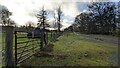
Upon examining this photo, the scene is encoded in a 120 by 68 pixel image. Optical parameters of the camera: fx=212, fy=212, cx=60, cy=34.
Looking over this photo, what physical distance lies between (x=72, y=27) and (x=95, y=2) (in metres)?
29.8

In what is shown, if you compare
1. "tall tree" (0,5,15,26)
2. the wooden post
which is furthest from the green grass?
"tall tree" (0,5,15,26)

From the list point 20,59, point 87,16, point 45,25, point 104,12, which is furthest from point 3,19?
point 20,59

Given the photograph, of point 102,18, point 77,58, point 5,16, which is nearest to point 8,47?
point 77,58

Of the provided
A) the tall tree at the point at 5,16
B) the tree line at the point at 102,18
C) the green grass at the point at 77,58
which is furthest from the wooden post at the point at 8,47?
the tall tree at the point at 5,16

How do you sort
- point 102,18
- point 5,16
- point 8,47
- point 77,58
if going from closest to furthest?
point 8,47, point 77,58, point 102,18, point 5,16

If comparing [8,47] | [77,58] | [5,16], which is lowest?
[77,58]

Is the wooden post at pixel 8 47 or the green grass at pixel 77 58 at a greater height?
the wooden post at pixel 8 47

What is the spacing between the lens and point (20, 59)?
8.12 meters

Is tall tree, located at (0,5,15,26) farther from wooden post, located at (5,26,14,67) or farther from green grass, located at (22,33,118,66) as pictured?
wooden post, located at (5,26,14,67)

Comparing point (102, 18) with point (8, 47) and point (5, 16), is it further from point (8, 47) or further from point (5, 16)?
point (8, 47)

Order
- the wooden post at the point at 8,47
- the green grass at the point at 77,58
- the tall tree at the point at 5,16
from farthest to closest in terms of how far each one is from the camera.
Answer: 1. the tall tree at the point at 5,16
2. the green grass at the point at 77,58
3. the wooden post at the point at 8,47

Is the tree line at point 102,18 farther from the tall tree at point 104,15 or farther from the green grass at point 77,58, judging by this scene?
the green grass at point 77,58

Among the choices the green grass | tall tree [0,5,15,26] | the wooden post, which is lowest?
the green grass

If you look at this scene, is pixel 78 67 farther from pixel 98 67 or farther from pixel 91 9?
pixel 91 9
